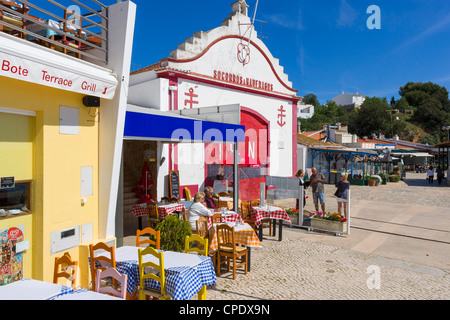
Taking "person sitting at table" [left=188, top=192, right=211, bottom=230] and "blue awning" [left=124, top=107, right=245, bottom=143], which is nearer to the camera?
"blue awning" [left=124, top=107, right=245, bottom=143]

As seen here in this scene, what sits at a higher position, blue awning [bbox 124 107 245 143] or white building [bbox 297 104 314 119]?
white building [bbox 297 104 314 119]

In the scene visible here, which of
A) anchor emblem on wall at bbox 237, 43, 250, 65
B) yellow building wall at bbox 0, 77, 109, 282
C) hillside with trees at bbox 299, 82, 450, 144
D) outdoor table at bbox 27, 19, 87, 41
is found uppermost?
hillside with trees at bbox 299, 82, 450, 144

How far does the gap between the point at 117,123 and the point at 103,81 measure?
737 millimetres

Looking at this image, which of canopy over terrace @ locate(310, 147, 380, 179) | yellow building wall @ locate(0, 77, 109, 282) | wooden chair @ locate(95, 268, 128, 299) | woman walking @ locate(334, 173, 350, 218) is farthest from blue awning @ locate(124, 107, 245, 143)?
canopy over terrace @ locate(310, 147, 380, 179)

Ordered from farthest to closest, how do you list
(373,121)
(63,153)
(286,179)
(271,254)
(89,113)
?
(373,121)
(286,179)
(271,254)
(89,113)
(63,153)

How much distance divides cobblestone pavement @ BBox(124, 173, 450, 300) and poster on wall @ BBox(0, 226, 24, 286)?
283 centimetres

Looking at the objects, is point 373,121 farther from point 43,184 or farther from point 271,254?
point 43,184

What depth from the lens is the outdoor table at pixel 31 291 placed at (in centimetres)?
300

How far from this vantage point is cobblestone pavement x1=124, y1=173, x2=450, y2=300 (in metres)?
5.32

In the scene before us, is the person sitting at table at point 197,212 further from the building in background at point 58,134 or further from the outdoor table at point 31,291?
the outdoor table at point 31,291

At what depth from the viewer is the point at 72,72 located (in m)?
4.56

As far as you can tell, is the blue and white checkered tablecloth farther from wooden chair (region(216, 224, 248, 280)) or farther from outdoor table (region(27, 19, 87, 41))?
outdoor table (region(27, 19, 87, 41))

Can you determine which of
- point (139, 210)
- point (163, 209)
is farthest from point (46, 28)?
point (139, 210)
